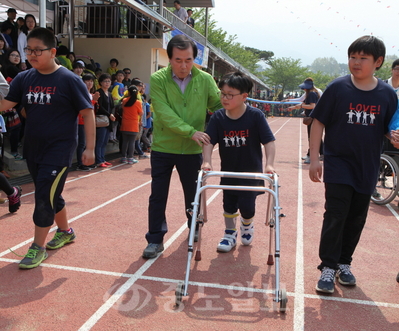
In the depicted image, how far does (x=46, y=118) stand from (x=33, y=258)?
51.6 inches

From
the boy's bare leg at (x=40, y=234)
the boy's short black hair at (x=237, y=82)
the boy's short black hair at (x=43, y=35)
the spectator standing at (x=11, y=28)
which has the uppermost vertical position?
the spectator standing at (x=11, y=28)

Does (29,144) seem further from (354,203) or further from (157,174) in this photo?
(354,203)

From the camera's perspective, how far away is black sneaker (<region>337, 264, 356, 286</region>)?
12.3ft

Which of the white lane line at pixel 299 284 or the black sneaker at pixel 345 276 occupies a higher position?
the black sneaker at pixel 345 276

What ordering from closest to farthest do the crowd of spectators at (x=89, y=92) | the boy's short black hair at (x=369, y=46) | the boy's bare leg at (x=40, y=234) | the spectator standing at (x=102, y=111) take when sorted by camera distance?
the boy's short black hair at (x=369, y=46)
the boy's bare leg at (x=40, y=234)
the crowd of spectators at (x=89, y=92)
the spectator standing at (x=102, y=111)

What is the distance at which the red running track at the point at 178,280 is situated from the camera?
3117mm

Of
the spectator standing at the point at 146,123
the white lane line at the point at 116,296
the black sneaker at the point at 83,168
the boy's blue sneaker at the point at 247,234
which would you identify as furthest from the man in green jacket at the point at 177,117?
the spectator standing at the point at 146,123

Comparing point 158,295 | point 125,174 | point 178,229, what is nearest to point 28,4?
point 125,174

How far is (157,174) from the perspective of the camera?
169 inches

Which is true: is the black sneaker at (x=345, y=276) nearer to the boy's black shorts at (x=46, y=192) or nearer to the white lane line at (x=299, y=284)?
the white lane line at (x=299, y=284)

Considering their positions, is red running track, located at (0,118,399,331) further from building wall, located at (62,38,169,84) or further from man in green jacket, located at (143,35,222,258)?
building wall, located at (62,38,169,84)

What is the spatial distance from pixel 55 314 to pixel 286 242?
2.75m

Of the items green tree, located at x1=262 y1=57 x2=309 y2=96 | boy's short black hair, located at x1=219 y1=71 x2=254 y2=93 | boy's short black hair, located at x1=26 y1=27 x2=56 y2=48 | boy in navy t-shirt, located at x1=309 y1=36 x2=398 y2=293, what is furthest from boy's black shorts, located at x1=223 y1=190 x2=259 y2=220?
green tree, located at x1=262 y1=57 x2=309 y2=96

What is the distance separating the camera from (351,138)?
3.49 meters
